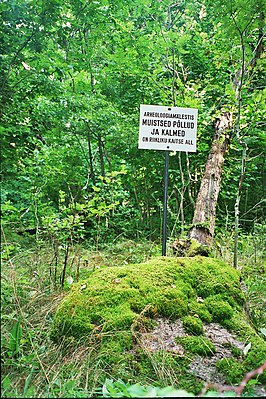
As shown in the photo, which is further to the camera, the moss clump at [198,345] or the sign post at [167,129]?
the sign post at [167,129]

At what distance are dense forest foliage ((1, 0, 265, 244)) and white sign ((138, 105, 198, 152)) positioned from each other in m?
0.50

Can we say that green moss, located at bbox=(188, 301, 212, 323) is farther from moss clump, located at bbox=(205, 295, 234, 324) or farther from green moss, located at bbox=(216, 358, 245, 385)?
green moss, located at bbox=(216, 358, 245, 385)

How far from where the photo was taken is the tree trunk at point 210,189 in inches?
171

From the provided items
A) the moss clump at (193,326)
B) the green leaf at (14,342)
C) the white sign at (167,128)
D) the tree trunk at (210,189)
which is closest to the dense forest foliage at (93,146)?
the green leaf at (14,342)

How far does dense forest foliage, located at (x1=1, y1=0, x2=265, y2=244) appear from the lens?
3656mm

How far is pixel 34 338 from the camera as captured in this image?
83.4 inches

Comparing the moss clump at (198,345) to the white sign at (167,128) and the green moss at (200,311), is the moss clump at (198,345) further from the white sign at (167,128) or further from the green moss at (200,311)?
the white sign at (167,128)

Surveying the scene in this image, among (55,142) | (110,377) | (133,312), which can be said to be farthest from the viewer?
(55,142)

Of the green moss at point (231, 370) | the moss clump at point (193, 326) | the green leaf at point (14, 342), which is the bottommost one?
the green moss at point (231, 370)

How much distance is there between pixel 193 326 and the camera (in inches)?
92.4

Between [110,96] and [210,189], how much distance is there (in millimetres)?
2559

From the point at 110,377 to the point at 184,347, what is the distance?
1.72 ft

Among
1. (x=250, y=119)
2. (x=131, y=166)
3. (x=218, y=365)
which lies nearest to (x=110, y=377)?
(x=218, y=365)

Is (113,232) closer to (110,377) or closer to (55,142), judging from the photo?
(55,142)
